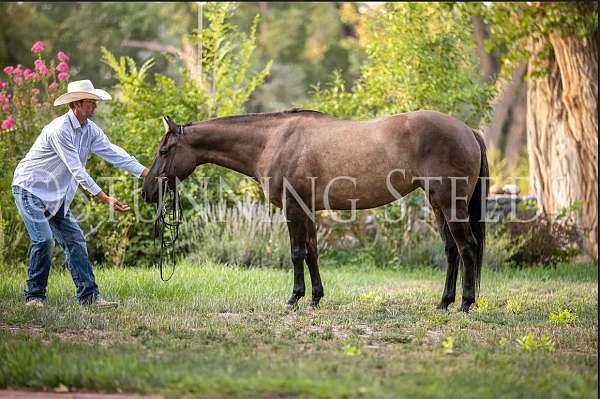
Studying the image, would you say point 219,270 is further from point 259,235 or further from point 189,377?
point 189,377

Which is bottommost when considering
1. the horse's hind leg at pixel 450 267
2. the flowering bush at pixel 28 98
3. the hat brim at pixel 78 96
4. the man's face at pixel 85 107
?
the horse's hind leg at pixel 450 267

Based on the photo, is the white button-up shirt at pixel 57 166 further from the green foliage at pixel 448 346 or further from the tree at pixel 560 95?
the tree at pixel 560 95

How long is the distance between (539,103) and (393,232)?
150 inches

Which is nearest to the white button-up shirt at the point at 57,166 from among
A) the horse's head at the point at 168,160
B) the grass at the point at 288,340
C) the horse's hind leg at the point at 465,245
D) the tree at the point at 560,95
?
the horse's head at the point at 168,160

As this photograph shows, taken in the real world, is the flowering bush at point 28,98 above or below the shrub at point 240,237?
above

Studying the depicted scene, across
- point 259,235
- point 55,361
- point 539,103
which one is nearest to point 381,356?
point 55,361

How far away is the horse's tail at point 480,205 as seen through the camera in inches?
316

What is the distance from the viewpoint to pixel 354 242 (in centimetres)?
1266

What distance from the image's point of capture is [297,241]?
813 cm

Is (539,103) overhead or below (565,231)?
overhead

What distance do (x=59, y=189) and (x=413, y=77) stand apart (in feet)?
21.9

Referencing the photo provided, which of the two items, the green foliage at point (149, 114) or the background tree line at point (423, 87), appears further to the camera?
the background tree line at point (423, 87)

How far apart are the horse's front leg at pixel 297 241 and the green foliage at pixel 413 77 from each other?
16.4 feet

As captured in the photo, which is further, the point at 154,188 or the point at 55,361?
the point at 154,188
